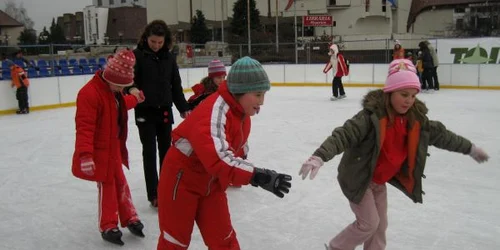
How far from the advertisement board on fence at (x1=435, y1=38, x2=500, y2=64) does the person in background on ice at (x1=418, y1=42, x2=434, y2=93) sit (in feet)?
4.35

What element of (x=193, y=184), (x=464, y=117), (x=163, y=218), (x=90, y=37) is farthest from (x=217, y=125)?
(x=90, y=37)

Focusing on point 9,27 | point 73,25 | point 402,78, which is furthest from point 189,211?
point 73,25

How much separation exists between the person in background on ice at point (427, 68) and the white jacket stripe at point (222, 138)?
11.8m

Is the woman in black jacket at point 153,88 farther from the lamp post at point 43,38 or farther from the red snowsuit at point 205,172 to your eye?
the lamp post at point 43,38

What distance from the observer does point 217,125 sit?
1717 mm

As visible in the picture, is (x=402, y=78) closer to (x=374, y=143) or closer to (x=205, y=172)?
(x=374, y=143)

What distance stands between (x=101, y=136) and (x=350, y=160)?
139cm

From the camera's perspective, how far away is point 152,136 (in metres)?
3.34

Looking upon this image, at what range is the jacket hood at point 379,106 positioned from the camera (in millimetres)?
2072

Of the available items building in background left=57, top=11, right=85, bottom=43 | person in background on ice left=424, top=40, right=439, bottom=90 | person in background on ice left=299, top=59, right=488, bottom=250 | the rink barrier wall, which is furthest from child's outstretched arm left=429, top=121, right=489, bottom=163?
building in background left=57, top=11, right=85, bottom=43

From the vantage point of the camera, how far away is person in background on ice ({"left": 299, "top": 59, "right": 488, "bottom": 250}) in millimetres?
2062

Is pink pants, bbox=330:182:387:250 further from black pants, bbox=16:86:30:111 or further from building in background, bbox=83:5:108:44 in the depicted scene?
building in background, bbox=83:5:108:44

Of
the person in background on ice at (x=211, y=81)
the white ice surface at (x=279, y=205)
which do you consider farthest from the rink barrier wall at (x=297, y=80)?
the person in background on ice at (x=211, y=81)

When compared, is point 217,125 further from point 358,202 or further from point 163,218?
point 358,202
